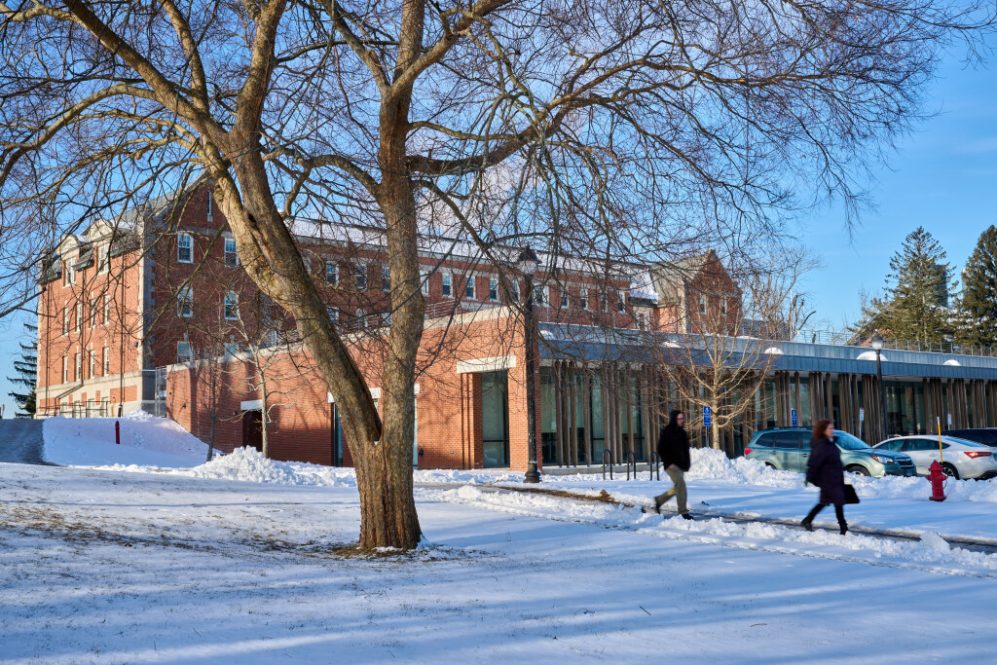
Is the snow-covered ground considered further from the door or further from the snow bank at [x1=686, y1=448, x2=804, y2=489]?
the door

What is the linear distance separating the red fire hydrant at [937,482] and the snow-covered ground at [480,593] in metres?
5.31

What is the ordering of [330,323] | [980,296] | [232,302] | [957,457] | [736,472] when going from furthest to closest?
[980,296], [232,302], [736,472], [957,457], [330,323]

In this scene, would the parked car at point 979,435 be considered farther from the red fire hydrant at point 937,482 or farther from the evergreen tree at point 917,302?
the evergreen tree at point 917,302

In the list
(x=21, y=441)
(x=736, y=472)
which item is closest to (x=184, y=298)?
(x=736, y=472)

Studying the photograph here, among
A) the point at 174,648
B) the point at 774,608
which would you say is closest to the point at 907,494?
the point at 774,608

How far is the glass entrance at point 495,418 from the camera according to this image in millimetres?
34219

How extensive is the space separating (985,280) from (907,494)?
7219 centimetres

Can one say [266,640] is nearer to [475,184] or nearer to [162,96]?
[475,184]

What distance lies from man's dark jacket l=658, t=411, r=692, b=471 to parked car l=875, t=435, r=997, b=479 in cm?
1230

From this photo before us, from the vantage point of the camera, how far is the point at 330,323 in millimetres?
11391

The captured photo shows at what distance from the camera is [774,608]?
8.40m

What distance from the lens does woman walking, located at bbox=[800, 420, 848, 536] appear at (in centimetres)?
1283

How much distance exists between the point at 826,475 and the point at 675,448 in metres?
2.49

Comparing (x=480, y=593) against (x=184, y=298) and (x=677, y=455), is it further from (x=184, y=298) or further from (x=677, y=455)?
(x=184, y=298)
